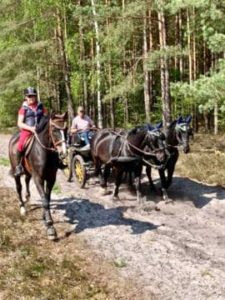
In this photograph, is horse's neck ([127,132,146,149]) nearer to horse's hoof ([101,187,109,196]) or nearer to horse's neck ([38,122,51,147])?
horse's hoof ([101,187,109,196])

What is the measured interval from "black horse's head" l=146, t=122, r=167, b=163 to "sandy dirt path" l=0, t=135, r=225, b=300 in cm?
122

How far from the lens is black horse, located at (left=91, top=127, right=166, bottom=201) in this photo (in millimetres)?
12602

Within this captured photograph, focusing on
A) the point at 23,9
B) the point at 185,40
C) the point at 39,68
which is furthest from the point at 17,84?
the point at 185,40

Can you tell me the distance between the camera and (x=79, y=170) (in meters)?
15.3

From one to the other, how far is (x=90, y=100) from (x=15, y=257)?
33696 mm

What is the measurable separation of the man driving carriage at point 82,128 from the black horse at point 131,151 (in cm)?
147

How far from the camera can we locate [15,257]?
882 cm

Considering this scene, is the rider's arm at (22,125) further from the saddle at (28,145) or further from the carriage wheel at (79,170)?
the carriage wheel at (79,170)

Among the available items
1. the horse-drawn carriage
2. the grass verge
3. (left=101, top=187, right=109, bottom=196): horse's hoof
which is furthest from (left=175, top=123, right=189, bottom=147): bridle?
the grass verge

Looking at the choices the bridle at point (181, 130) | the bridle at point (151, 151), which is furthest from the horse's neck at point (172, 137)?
the bridle at point (151, 151)

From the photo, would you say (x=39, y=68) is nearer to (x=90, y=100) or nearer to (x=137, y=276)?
(x=90, y=100)

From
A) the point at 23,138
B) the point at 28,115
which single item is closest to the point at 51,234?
the point at 23,138

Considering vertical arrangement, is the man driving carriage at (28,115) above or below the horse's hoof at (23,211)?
above

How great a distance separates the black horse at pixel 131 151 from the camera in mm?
12602
